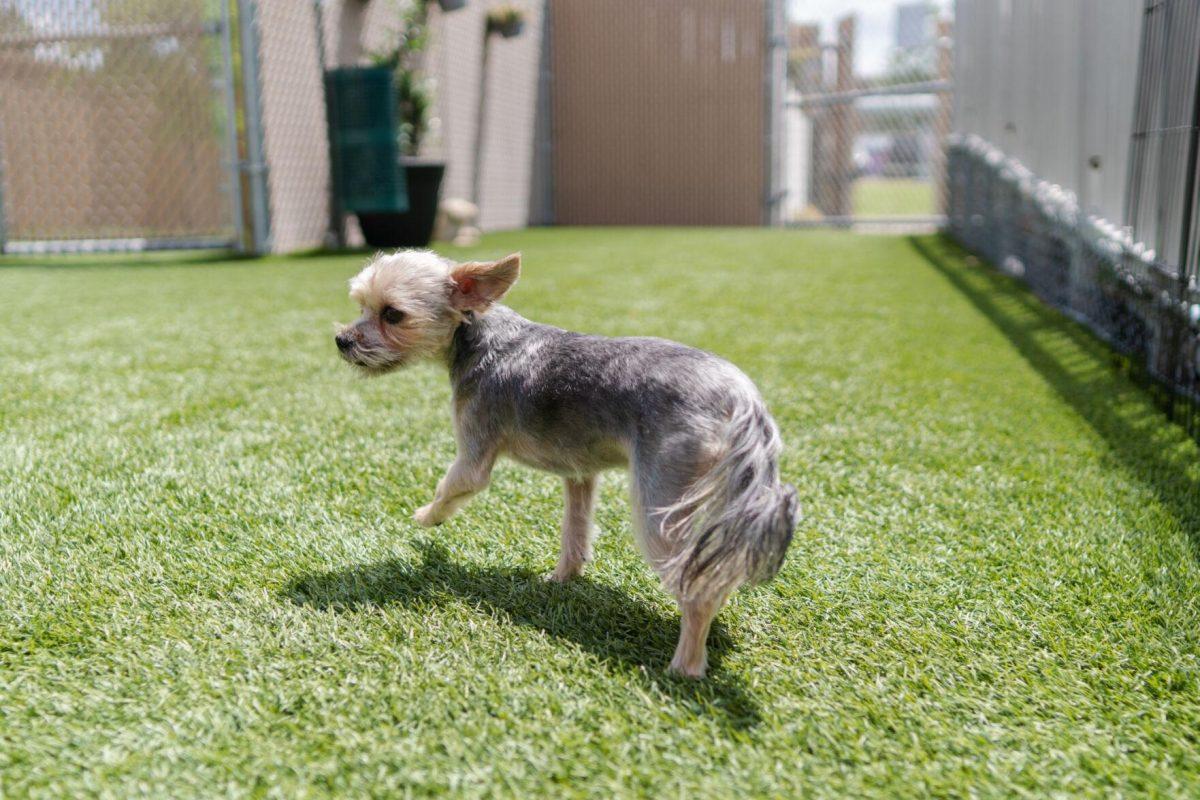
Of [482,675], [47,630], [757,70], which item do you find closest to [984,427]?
[482,675]

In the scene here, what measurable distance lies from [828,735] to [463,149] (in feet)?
41.9

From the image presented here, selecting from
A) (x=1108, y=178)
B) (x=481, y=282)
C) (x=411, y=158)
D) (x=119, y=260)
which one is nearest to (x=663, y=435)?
(x=481, y=282)

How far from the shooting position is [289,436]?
3.29 metres

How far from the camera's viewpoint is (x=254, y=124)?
30.5 ft

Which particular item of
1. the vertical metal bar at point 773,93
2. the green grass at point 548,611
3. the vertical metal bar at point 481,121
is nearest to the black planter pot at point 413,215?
the vertical metal bar at point 481,121

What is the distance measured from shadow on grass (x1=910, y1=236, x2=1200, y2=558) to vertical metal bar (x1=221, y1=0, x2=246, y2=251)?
23.1 feet

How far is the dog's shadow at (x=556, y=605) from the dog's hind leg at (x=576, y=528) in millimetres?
37

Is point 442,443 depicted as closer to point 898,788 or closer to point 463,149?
point 898,788

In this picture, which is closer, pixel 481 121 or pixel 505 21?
pixel 505 21

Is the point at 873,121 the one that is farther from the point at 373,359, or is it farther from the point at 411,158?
the point at 373,359

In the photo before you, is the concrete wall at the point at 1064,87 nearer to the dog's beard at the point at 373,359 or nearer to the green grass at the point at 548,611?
the green grass at the point at 548,611

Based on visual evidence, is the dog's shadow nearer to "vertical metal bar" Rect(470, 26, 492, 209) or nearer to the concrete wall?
the concrete wall

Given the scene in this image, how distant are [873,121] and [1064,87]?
9422 millimetres

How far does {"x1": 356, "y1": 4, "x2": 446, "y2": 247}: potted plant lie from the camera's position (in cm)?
1000
